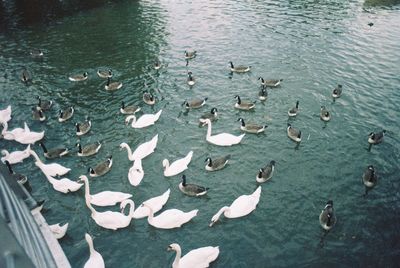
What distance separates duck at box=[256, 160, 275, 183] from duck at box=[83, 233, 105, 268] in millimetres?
7055

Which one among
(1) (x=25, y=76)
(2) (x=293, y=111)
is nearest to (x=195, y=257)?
(2) (x=293, y=111)

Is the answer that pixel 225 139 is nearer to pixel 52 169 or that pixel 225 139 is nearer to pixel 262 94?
pixel 262 94

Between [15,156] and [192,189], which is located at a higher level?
[192,189]

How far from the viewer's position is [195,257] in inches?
462

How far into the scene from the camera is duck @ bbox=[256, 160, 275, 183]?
15383mm

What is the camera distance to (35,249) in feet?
10.6

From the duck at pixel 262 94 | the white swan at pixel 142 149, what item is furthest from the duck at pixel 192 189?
the duck at pixel 262 94

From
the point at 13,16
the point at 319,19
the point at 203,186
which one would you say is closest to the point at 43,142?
the point at 203,186

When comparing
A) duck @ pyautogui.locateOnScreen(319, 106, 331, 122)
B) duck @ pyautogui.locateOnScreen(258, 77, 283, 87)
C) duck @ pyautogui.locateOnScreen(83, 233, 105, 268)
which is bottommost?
duck @ pyautogui.locateOnScreen(83, 233, 105, 268)

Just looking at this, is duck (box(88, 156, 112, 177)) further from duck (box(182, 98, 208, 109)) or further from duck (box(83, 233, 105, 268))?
duck (box(182, 98, 208, 109))

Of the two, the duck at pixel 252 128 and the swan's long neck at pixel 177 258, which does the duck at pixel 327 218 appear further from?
the duck at pixel 252 128

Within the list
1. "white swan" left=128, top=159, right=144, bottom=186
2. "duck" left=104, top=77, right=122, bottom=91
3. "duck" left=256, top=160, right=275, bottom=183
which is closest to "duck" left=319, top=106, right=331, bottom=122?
"duck" left=256, top=160, right=275, bottom=183

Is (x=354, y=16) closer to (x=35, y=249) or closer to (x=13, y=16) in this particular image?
(x=13, y=16)

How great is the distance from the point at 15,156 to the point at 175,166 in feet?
24.1
